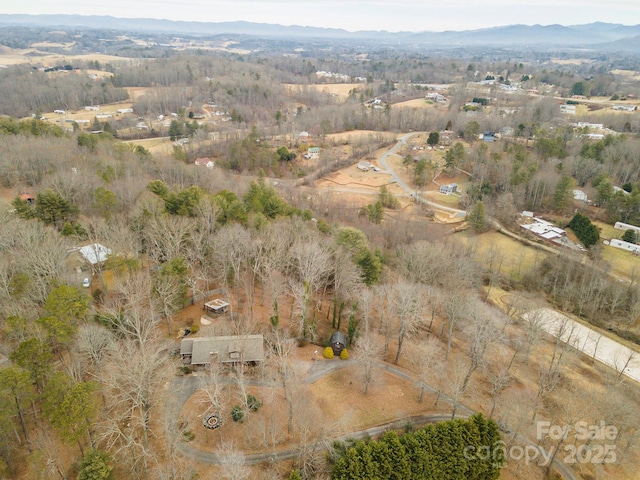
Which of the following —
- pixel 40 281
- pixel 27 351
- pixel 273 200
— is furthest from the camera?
pixel 273 200

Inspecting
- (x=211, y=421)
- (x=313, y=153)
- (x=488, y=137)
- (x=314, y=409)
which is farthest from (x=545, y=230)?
(x=211, y=421)

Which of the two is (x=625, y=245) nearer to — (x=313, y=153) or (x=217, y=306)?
(x=217, y=306)

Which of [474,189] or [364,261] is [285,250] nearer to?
[364,261]

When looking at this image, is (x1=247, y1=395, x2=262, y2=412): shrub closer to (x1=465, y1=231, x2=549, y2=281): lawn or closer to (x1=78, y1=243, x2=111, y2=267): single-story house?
(x1=78, y1=243, x2=111, y2=267): single-story house

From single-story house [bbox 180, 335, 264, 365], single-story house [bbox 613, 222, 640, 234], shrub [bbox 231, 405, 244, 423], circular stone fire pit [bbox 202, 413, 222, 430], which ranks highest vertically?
single-story house [bbox 180, 335, 264, 365]

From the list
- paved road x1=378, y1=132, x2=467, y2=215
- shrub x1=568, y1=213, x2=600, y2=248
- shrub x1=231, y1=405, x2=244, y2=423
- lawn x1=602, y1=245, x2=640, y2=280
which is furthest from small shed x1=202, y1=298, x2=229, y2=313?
shrub x1=568, y1=213, x2=600, y2=248

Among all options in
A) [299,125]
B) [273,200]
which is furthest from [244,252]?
[299,125]
